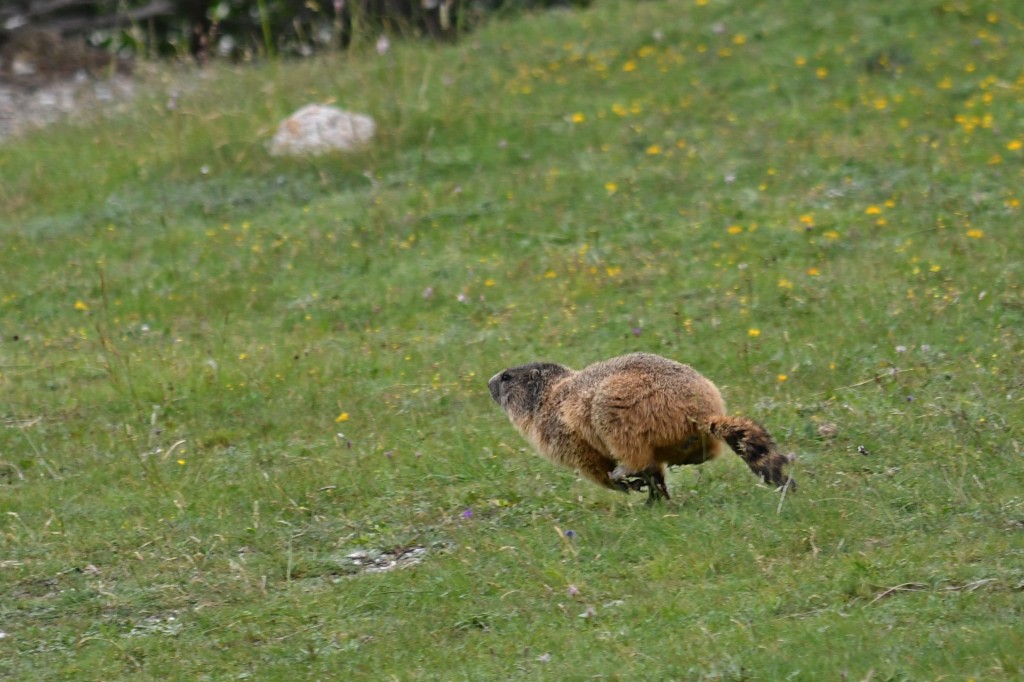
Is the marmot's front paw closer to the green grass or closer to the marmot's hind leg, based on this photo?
the marmot's hind leg

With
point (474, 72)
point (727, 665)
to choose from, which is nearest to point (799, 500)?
point (727, 665)

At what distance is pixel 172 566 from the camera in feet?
23.3

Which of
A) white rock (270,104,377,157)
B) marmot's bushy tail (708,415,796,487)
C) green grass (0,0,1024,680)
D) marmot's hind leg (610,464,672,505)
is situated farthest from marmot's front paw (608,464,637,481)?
white rock (270,104,377,157)

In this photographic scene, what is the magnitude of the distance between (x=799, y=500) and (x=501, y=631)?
184 cm

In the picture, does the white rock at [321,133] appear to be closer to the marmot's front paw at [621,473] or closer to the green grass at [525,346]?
the green grass at [525,346]

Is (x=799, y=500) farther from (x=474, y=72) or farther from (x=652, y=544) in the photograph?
(x=474, y=72)

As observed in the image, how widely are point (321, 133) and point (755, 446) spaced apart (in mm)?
8850

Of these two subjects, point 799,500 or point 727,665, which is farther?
point 799,500

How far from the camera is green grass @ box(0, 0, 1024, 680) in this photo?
6.09 m

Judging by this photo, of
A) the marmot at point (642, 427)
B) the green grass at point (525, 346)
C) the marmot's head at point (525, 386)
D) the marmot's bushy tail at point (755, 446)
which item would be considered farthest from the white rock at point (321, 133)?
the marmot's bushy tail at point (755, 446)

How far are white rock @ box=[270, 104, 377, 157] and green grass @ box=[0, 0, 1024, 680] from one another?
0.65ft

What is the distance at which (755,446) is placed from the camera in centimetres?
643

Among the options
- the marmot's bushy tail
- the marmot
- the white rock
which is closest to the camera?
the marmot's bushy tail

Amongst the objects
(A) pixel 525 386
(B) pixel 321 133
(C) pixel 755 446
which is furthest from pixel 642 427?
→ (B) pixel 321 133
